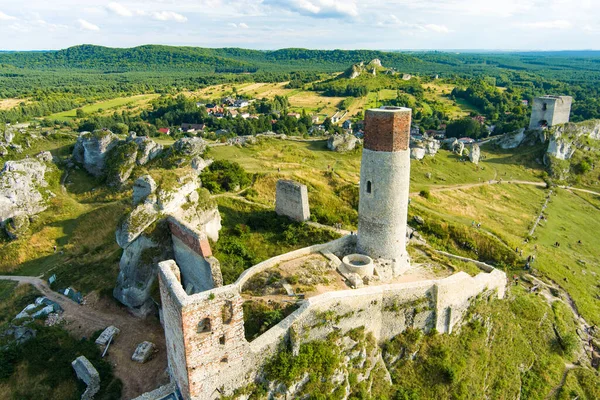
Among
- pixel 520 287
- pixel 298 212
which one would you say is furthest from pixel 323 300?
pixel 520 287

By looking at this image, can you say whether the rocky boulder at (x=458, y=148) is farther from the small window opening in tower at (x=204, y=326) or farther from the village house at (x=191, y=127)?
the small window opening in tower at (x=204, y=326)

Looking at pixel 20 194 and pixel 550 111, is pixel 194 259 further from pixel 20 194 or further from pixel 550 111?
pixel 550 111

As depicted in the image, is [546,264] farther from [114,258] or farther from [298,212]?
[114,258]

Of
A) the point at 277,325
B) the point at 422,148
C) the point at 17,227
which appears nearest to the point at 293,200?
the point at 277,325

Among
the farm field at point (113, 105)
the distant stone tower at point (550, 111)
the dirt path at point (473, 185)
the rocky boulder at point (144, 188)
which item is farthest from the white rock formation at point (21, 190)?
the farm field at point (113, 105)

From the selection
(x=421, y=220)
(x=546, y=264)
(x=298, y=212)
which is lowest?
(x=546, y=264)

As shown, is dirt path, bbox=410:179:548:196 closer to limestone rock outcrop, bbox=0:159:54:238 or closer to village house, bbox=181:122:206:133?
limestone rock outcrop, bbox=0:159:54:238
